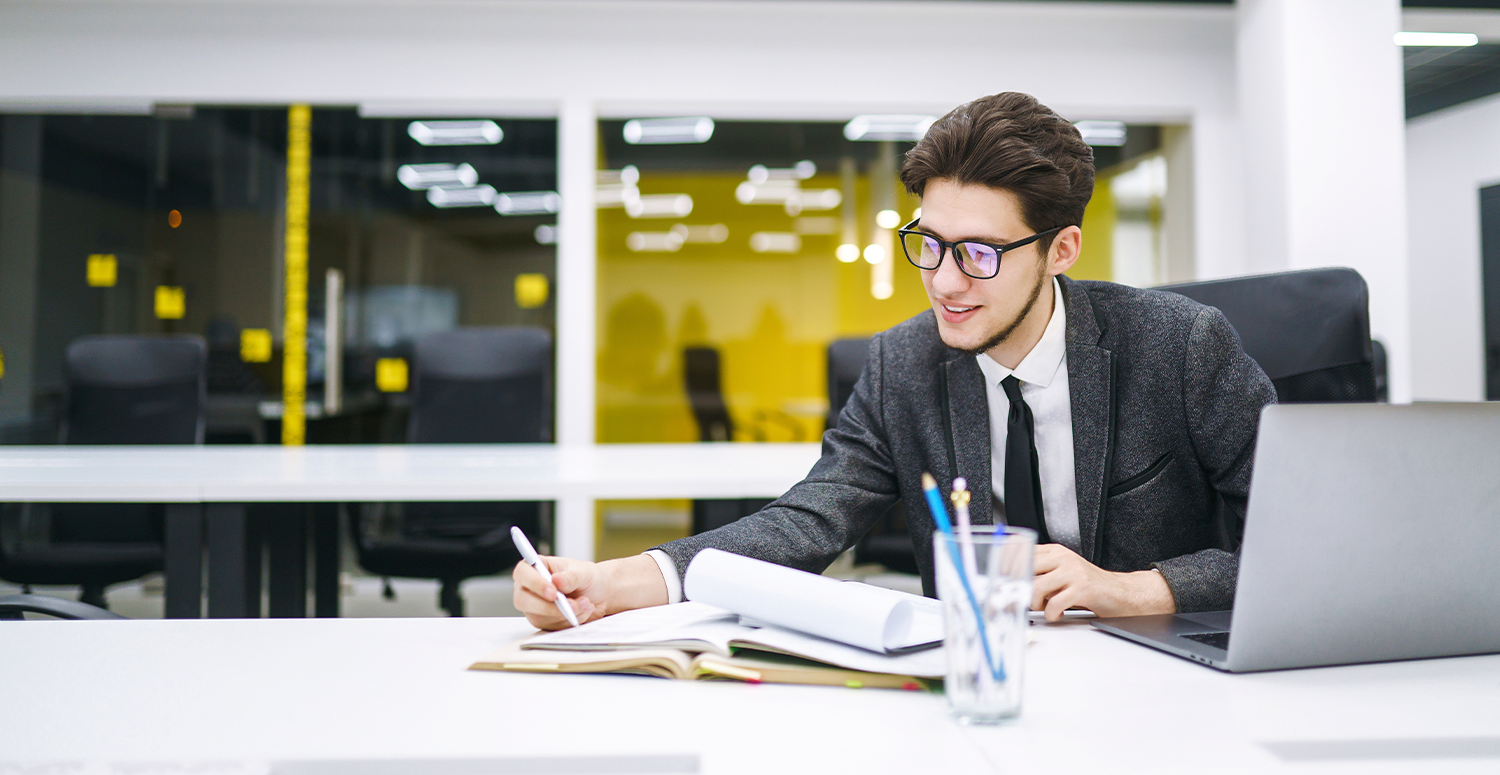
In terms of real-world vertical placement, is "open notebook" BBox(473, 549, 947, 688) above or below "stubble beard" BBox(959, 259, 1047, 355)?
below

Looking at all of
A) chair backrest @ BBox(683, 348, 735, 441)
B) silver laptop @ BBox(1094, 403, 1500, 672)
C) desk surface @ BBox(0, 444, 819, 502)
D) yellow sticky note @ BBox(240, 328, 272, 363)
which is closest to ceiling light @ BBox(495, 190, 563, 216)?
chair backrest @ BBox(683, 348, 735, 441)

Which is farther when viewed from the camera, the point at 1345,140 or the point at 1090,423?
the point at 1345,140

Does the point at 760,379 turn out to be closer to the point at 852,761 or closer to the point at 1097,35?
the point at 1097,35

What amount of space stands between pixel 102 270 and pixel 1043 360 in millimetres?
4745

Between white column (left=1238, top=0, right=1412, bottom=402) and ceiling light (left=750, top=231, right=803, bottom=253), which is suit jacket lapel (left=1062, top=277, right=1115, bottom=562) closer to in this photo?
white column (left=1238, top=0, right=1412, bottom=402)

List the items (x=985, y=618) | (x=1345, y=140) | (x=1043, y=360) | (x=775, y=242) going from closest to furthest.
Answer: (x=985, y=618), (x=1043, y=360), (x=1345, y=140), (x=775, y=242)

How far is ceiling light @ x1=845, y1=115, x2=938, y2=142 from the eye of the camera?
14.6 feet

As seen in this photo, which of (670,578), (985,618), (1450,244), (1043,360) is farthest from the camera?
(1450,244)

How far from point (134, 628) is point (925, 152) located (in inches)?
42.2

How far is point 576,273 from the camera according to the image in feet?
13.6

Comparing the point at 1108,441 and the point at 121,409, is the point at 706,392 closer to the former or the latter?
the point at 121,409

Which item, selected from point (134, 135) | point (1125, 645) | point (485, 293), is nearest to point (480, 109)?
point (485, 293)

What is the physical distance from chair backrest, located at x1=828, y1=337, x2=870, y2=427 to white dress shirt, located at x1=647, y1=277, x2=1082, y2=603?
1356 millimetres

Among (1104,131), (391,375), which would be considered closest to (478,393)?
(391,375)
